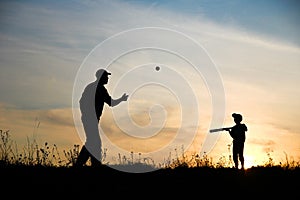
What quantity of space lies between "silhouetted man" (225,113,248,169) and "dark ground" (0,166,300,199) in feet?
6.92

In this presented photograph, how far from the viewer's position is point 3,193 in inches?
373

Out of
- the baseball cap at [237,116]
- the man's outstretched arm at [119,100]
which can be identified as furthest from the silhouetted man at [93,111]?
the baseball cap at [237,116]

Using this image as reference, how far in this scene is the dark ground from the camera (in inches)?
377

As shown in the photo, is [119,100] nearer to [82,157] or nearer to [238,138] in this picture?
[82,157]

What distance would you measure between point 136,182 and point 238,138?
17.4ft

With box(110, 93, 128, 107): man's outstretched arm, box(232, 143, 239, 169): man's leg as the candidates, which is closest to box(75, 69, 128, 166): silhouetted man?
box(110, 93, 128, 107): man's outstretched arm

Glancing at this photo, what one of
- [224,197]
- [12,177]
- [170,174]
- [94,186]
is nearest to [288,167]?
[170,174]

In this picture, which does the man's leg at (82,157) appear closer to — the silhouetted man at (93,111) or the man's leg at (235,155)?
the silhouetted man at (93,111)

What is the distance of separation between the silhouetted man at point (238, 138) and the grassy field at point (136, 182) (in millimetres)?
1349

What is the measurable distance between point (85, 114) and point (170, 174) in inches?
102

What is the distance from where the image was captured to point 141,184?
1070 cm

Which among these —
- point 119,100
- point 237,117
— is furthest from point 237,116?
point 119,100

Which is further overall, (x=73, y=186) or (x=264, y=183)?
(x=264, y=183)

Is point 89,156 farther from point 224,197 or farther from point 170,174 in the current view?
point 224,197
